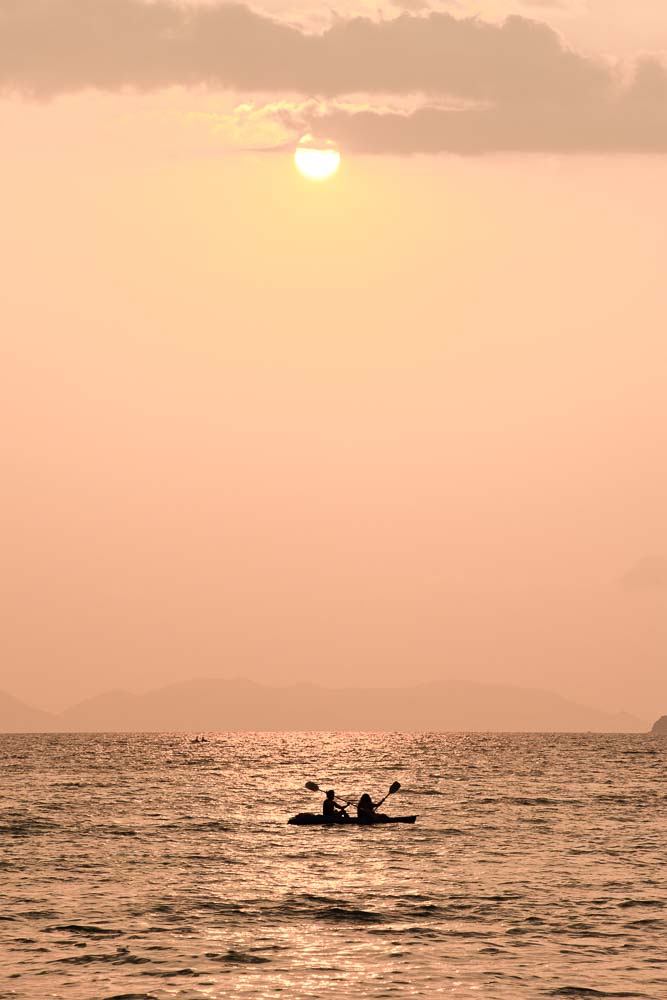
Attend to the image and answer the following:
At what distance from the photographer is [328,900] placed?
39.4 meters

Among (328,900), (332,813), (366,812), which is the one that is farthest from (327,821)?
(328,900)

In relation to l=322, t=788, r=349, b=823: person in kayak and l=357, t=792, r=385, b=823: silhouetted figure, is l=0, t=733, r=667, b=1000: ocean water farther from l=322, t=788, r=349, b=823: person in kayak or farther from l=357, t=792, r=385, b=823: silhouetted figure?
l=357, t=792, r=385, b=823: silhouetted figure

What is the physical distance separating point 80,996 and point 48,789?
6616 centimetres

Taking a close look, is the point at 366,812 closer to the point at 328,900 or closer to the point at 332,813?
the point at 332,813

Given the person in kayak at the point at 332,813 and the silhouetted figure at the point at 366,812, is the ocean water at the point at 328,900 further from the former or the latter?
the silhouetted figure at the point at 366,812

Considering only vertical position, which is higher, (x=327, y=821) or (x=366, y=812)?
(x=366, y=812)

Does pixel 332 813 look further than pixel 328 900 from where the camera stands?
Yes

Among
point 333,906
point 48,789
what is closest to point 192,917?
point 333,906

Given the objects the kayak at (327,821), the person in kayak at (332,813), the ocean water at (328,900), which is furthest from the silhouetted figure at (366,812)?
the ocean water at (328,900)

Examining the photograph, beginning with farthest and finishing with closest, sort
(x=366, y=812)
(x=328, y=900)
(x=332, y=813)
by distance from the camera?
(x=366, y=812)
(x=332, y=813)
(x=328, y=900)

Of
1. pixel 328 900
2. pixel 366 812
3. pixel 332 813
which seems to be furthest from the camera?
pixel 366 812

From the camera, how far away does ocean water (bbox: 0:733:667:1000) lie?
94.8 feet

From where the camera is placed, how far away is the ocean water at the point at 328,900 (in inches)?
1137

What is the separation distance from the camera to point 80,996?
2698cm
